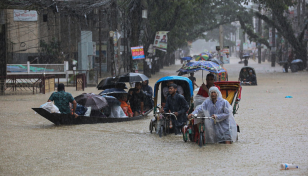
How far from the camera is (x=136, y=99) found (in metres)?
13.4

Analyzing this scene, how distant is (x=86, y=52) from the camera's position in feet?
95.8

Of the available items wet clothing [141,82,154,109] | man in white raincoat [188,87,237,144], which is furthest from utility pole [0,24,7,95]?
man in white raincoat [188,87,237,144]

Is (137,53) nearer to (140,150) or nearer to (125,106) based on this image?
(125,106)

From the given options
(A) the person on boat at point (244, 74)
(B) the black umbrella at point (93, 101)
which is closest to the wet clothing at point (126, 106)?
(B) the black umbrella at point (93, 101)

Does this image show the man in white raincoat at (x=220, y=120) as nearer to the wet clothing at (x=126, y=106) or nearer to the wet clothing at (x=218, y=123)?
the wet clothing at (x=218, y=123)

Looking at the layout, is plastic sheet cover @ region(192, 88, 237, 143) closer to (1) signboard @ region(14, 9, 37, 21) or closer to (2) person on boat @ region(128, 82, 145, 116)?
(2) person on boat @ region(128, 82, 145, 116)

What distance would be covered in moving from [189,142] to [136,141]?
113 centimetres

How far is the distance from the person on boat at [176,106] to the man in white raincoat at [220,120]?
1.17 meters

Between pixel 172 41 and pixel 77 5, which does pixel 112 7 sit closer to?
pixel 77 5

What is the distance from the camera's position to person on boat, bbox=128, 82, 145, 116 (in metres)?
13.2

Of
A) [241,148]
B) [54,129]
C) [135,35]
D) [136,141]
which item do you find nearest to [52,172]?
[136,141]

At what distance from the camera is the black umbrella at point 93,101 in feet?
38.7

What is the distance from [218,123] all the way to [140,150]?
1.65m

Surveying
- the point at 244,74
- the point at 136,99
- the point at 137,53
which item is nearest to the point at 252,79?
the point at 244,74
